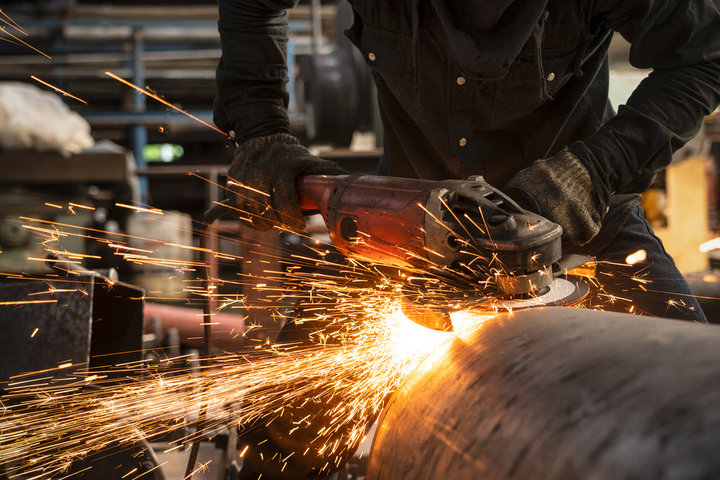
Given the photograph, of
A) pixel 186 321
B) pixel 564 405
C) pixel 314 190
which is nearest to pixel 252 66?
pixel 314 190

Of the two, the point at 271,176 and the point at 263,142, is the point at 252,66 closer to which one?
the point at 263,142

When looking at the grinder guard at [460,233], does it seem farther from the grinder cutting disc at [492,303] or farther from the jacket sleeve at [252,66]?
the jacket sleeve at [252,66]

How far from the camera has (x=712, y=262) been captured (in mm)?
2865

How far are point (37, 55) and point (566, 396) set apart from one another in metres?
7.51

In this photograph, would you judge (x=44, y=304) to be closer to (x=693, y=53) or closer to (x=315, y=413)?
(x=315, y=413)

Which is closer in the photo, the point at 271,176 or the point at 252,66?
the point at 271,176

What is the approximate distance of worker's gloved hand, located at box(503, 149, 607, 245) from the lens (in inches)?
54.2

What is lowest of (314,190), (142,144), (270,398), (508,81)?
(270,398)

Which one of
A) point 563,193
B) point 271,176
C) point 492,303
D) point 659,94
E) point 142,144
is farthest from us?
point 142,144

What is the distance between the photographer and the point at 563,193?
139cm

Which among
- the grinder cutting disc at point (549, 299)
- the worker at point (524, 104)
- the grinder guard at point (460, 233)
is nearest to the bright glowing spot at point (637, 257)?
the worker at point (524, 104)

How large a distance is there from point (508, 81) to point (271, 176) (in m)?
0.68

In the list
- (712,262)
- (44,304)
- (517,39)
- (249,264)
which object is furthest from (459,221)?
(249,264)

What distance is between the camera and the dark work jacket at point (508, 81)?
1.53 metres
